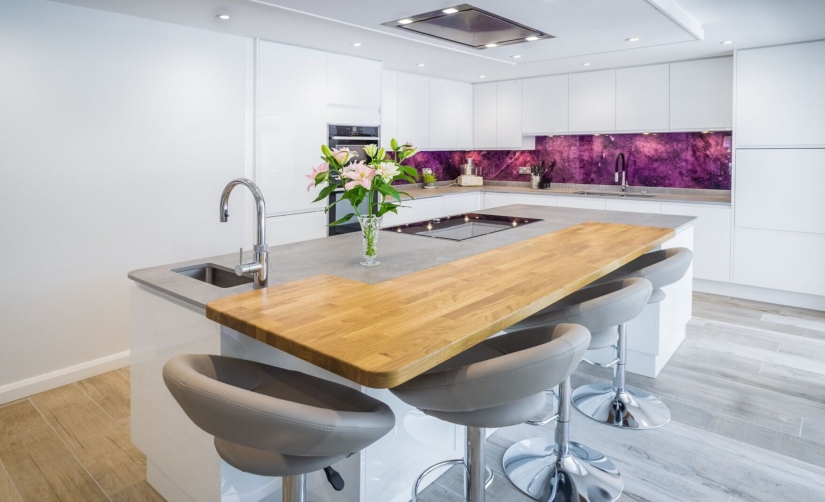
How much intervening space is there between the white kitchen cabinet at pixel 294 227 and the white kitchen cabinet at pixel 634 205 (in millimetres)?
2882

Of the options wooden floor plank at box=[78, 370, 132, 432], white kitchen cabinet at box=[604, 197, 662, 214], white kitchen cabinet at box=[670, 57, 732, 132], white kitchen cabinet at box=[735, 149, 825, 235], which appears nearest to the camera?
wooden floor plank at box=[78, 370, 132, 432]

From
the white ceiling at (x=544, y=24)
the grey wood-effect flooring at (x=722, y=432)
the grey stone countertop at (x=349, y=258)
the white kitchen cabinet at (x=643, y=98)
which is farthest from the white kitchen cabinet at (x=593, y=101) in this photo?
the grey wood-effect flooring at (x=722, y=432)

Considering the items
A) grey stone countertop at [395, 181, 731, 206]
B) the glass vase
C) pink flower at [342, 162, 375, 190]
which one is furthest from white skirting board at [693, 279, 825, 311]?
pink flower at [342, 162, 375, 190]

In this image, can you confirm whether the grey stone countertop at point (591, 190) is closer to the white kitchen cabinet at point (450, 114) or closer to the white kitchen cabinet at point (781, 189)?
the white kitchen cabinet at point (781, 189)

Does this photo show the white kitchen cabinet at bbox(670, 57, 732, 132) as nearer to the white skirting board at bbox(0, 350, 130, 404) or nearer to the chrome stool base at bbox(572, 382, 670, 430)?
the chrome stool base at bbox(572, 382, 670, 430)

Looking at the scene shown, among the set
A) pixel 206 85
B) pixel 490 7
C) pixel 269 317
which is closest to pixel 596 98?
pixel 490 7

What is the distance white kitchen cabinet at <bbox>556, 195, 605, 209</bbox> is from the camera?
5539 mm

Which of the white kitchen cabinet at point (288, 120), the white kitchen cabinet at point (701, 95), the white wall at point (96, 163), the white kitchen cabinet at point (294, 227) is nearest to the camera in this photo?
the white wall at point (96, 163)

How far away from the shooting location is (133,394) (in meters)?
2.15

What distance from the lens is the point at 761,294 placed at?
16.0 ft

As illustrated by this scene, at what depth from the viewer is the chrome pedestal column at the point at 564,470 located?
2.17 metres

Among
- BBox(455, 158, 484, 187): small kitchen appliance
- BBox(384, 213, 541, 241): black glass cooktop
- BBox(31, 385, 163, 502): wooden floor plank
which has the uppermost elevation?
BBox(455, 158, 484, 187): small kitchen appliance

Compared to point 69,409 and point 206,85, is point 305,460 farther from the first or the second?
point 206,85

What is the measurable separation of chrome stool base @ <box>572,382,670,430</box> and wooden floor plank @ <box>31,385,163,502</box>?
83.3 inches
